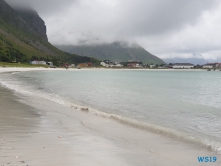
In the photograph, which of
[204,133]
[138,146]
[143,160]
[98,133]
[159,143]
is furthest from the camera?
[204,133]

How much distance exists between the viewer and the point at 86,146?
9336 mm

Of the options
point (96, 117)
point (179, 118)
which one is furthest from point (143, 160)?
point (179, 118)

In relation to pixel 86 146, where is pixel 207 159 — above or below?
below

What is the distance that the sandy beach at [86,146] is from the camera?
7.69 meters

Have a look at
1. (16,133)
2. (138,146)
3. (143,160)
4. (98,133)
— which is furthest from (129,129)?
(16,133)

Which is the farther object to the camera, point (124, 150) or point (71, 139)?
point (71, 139)

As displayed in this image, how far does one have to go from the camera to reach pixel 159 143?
10555 millimetres

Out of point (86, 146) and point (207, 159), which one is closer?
point (207, 159)

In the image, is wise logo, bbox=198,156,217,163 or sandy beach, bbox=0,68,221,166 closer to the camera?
sandy beach, bbox=0,68,221,166

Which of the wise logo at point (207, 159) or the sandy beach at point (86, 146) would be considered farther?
the wise logo at point (207, 159)

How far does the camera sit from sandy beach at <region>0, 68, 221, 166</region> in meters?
7.69

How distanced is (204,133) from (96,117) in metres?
7.29

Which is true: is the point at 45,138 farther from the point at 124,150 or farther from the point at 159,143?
the point at 159,143

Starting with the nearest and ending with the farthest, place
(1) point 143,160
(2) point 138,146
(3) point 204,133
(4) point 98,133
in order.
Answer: (1) point 143,160 < (2) point 138,146 < (4) point 98,133 < (3) point 204,133
